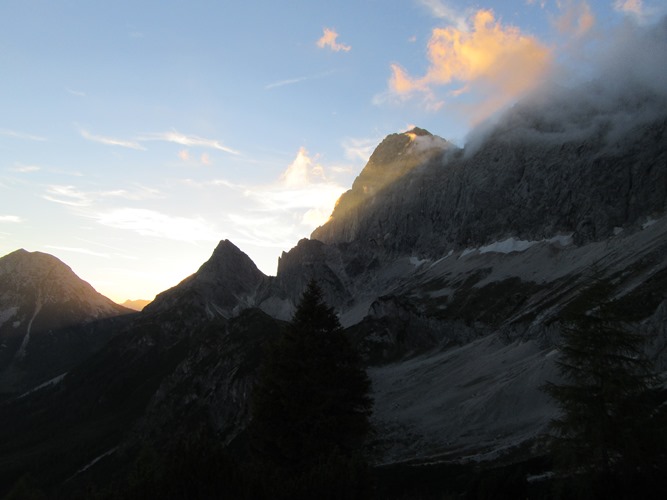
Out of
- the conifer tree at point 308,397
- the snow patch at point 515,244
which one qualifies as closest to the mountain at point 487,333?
the snow patch at point 515,244

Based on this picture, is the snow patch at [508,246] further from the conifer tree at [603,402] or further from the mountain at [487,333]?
the conifer tree at [603,402]

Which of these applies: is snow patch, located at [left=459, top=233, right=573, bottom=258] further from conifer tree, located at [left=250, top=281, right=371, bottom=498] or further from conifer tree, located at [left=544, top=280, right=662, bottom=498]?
conifer tree, located at [left=544, top=280, right=662, bottom=498]

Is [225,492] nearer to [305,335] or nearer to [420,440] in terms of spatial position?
[305,335]

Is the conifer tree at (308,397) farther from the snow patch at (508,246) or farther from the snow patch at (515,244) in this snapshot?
the snow patch at (508,246)

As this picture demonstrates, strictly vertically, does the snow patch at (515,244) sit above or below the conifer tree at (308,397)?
above

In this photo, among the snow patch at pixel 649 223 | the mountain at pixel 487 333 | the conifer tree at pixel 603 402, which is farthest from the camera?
the snow patch at pixel 649 223

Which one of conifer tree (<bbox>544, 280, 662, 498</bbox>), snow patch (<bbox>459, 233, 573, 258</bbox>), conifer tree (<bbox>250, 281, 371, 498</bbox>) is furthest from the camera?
snow patch (<bbox>459, 233, 573, 258</bbox>)

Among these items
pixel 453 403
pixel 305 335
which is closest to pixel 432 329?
pixel 453 403

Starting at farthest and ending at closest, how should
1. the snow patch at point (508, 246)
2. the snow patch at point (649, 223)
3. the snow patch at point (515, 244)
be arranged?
the snow patch at point (508, 246), the snow patch at point (515, 244), the snow patch at point (649, 223)

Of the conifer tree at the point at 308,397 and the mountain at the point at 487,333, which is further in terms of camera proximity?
the mountain at the point at 487,333

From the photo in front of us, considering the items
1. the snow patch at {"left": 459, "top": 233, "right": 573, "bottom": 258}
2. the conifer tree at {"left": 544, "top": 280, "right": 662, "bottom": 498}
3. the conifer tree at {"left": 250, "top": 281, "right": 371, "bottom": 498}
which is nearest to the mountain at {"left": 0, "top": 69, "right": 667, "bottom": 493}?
the snow patch at {"left": 459, "top": 233, "right": 573, "bottom": 258}

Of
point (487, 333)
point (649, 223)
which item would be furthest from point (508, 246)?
point (487, 333)

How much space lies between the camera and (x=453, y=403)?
68.4m

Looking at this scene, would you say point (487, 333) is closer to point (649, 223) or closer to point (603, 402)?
point (649, 223)
